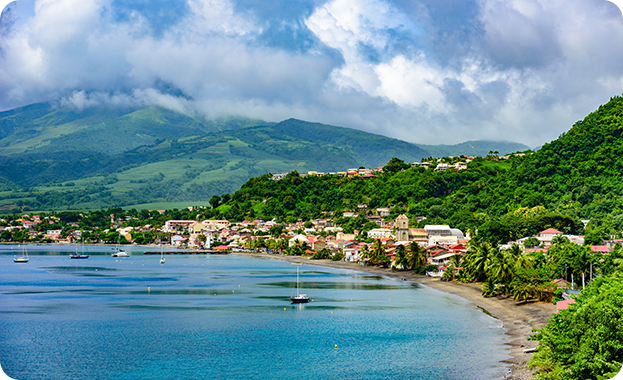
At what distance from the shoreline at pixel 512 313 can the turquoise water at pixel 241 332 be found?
105 cm

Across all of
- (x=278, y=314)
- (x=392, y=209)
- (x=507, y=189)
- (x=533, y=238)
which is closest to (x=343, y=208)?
(x=392, y=209)

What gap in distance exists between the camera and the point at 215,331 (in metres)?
50.8

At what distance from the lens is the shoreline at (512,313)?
37.3 meters

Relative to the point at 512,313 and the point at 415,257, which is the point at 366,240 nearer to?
the point at 415,257

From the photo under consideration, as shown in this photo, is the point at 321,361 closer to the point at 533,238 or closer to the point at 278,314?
the point at 278,314

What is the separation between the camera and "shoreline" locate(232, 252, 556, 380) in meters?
37.3

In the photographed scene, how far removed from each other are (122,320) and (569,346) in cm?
4085

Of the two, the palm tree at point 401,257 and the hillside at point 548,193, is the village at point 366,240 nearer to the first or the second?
the palm tree at point 401,257

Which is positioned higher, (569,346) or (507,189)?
(507,189)

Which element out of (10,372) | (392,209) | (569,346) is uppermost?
(392,209)

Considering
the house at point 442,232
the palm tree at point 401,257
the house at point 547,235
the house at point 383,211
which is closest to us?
the house at point 547,235

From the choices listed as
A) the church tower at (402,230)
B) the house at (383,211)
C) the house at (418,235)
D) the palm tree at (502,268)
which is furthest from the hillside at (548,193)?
the palm tree at (502,268)

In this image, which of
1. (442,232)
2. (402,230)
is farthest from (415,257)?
(442,232)

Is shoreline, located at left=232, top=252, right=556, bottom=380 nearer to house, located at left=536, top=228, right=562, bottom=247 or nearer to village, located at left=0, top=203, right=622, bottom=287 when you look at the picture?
village, located at left=0, top=203, right=622, bottom=287
